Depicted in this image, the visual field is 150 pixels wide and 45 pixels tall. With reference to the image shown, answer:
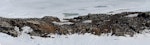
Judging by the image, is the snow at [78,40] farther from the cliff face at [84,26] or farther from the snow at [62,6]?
the snow at [62,6]

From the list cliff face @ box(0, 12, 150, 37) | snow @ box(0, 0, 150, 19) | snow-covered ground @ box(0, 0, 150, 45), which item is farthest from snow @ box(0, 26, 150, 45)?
snow @ box(0, 0, 150, 19)

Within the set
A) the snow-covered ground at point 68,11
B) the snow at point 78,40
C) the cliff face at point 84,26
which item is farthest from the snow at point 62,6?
the snow at point 78,40

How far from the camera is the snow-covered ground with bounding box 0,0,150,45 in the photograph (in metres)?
13.4

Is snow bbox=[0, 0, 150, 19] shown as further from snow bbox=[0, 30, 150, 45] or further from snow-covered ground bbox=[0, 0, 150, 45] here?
snow bbox=[0, 30, 150, 45]

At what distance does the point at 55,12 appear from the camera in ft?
75.7

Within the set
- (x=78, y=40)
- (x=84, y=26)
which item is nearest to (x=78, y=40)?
(x=78, y=40)

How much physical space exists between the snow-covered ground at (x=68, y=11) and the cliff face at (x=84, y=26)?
37cm

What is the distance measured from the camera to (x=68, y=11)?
76.1 ft

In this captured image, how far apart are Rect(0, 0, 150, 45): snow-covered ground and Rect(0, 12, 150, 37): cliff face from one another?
1.20ft

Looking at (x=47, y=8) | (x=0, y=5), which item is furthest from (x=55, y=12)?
(x=0, y=5)

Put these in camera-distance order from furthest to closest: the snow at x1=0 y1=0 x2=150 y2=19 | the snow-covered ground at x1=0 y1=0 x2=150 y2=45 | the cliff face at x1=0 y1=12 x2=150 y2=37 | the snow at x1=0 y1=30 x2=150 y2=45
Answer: the snow at x1=0 y1=0 x2=150 y2=19, the cliff face at x1=0 y1=12 x2=150 y2=37, the snow-covered ground at x1=0 y1=0 x2=150 y2=45, the snow at x1=0 y1=30 x2=150 y2=45

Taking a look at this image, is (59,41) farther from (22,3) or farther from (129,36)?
(22,3)

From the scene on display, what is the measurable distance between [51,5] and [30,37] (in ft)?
39.5

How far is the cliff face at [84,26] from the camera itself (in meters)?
14.4
